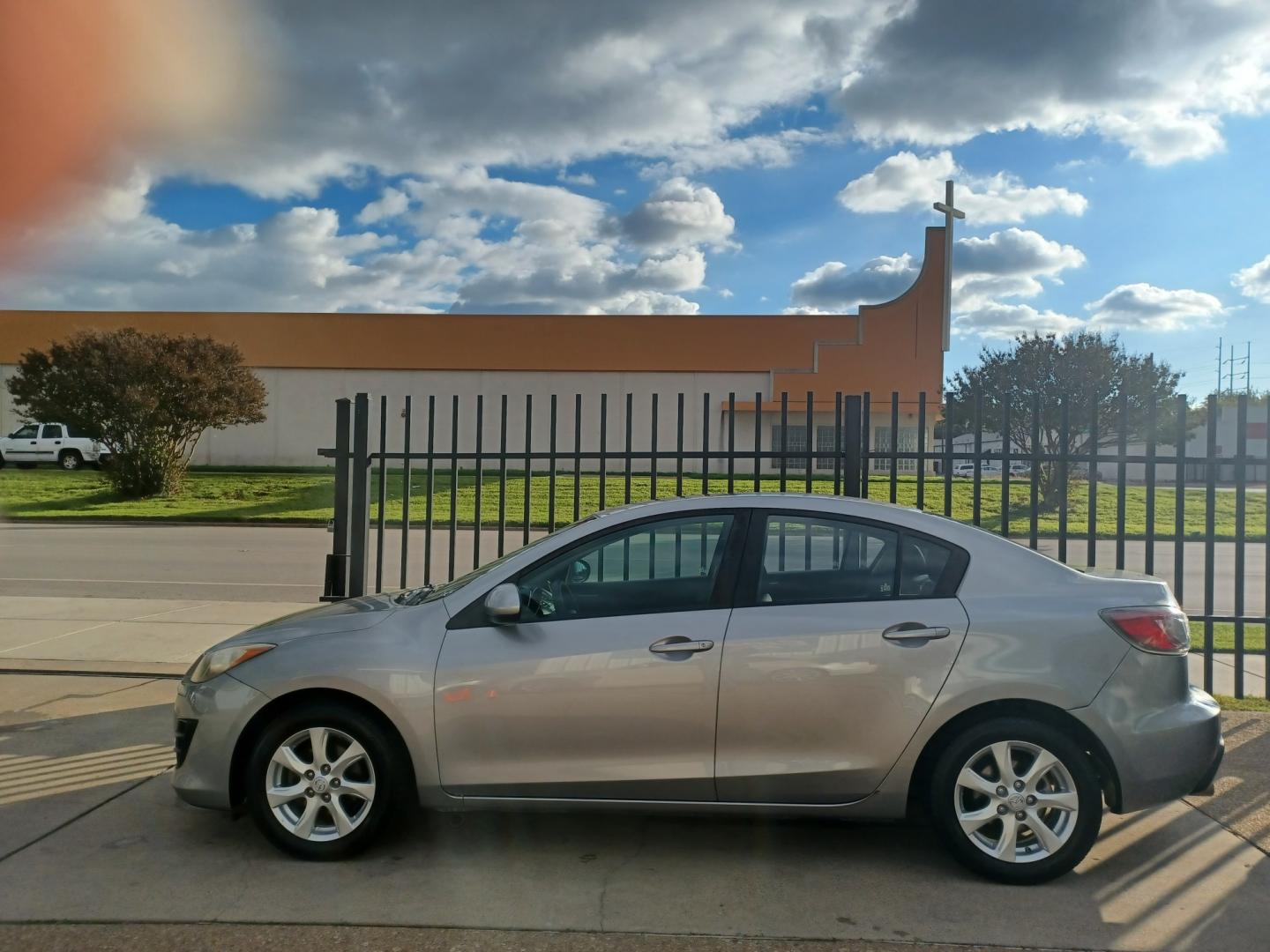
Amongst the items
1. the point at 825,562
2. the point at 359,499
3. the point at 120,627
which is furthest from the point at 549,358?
the point at 825,562

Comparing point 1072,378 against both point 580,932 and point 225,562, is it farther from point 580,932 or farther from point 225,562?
point 580,932

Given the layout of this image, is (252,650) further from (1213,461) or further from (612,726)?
(1213,461)

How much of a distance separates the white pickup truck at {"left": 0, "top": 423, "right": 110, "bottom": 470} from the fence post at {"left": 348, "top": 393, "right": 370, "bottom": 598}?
3490cm

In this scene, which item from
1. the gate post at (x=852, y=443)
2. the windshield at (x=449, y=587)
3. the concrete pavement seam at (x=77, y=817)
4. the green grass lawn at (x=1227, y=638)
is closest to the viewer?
the concrete pavement seam at (x=77, y=817)

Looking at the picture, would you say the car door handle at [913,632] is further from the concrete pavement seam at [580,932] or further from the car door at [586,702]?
the concrete pavement seam at [580,932]

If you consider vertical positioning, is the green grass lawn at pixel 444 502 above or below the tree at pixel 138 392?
below

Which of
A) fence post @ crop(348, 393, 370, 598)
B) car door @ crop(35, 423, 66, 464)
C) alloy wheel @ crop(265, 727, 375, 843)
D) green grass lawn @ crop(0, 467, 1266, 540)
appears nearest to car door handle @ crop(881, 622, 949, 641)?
alloy wheel @ crop(265, 727, 375, 843)

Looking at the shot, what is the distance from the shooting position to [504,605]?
4.00 meters

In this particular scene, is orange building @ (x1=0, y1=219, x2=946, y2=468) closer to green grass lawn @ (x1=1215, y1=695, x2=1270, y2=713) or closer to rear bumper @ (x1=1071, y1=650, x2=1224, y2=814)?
green grass lawn @ (x1=1215, y1=695, x2=1270, y2=713)

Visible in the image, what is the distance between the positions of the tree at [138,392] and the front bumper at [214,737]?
84.9 feet

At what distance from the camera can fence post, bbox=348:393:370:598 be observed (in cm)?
720

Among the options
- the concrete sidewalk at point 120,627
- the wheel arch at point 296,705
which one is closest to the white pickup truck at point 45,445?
the concrete sidewalk at point 120,627

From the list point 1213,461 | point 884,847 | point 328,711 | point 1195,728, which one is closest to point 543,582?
point 328,711

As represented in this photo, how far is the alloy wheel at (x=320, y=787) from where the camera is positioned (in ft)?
13.5
